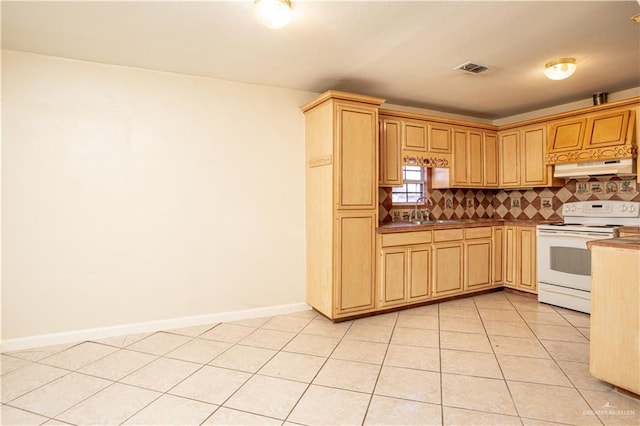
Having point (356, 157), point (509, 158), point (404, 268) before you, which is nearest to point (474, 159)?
point (509, 158)

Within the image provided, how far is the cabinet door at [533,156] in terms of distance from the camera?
4.20m

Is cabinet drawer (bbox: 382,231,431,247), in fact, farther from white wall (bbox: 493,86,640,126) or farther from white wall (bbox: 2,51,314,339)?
white wall (bbox: 493,86,640,126)

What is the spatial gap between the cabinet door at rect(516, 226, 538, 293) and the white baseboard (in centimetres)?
276

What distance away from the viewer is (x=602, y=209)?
3783mm

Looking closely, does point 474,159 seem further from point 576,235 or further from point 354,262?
point 354,262

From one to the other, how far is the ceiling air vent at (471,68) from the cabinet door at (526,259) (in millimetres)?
2144

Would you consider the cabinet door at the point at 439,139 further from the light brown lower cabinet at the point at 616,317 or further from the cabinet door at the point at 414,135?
the light brown lower cabinet at the point at 616,317

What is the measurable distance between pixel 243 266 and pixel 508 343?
2.57m

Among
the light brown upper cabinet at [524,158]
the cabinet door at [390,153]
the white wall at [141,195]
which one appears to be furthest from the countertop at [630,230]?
the white wall at [141,195]

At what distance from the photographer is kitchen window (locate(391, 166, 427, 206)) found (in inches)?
173

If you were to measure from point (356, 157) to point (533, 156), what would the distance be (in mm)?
2604

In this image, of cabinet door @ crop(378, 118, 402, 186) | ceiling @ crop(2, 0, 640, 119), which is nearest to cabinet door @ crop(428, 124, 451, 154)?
cabinet door @ crop(378, 118, 402, 186)

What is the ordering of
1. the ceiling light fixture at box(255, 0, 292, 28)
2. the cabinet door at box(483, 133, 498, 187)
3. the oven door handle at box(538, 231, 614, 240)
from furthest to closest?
the cabinet door at box(483, 133, 498, 187) < the oven door handle at box(538, 231, 614, 240) < the ceiling light fixture at box(255, 0, 292, 28)

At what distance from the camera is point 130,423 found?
71.5 inches
